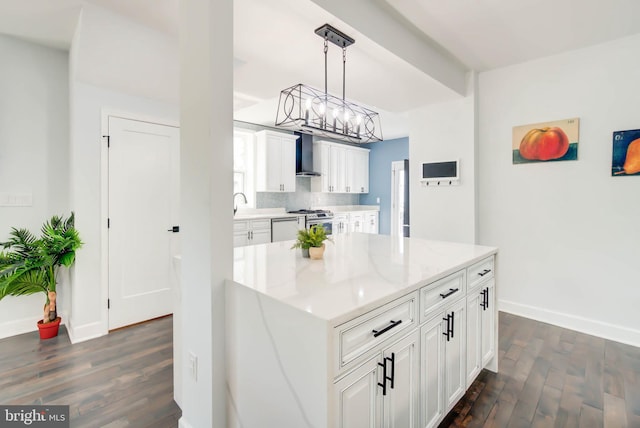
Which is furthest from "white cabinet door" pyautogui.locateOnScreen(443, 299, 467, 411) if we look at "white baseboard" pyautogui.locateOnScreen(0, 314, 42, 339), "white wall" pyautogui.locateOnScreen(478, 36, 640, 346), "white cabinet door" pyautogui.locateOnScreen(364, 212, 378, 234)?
"white cabinet door" pyautogui.locateOnScreen(364, 212, 378, 234)

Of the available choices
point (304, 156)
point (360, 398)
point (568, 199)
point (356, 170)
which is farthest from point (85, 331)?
point (356, 170)

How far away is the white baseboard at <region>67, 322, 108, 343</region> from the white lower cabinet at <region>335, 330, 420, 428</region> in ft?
9.35

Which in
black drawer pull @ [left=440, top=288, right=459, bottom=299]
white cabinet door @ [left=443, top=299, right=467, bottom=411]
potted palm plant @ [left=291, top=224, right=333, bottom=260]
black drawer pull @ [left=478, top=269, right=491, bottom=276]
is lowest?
white cabinet door @ [left=443, top=299, right=467, bottom=411]

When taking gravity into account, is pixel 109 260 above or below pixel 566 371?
above

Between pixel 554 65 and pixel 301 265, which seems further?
pixel 554 65

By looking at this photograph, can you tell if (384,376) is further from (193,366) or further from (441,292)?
(193,366)

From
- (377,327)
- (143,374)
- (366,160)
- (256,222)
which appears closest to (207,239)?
(377,327)

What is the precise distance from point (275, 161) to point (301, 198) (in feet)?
3.89

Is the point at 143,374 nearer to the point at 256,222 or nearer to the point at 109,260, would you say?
the point at 109,260

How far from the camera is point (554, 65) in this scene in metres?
3.06

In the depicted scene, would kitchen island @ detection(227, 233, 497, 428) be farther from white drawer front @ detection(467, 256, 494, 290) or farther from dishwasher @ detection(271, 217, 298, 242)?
dishwasher @ detection(271, 217, 298, 242)

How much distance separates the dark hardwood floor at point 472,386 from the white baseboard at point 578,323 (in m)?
0.12

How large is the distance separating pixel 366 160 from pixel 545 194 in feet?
14.9

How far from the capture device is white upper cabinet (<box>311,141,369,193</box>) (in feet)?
20.7
